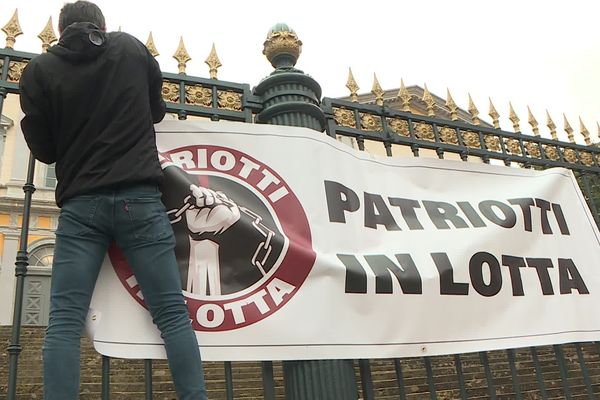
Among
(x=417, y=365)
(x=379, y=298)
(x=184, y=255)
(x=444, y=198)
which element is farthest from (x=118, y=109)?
(x=417, y=365)

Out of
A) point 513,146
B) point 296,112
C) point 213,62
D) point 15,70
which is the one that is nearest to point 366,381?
point 296,112

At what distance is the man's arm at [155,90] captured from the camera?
2.60 meters

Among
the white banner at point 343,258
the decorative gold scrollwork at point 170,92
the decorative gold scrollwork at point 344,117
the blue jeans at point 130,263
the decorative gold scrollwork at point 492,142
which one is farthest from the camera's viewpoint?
the decorative gold scrollwork at point 492,142

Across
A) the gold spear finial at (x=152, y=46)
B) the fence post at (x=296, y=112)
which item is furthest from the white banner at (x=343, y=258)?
the gold spear finial at (x=152, y=46)

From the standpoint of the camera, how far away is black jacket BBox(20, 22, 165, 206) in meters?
2.26

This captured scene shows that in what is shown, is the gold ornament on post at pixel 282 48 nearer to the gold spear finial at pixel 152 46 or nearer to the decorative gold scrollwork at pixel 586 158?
the gold spear finial at pixel 152 46

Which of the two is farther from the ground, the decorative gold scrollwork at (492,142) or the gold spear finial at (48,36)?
the gold spear finial at (48,36)

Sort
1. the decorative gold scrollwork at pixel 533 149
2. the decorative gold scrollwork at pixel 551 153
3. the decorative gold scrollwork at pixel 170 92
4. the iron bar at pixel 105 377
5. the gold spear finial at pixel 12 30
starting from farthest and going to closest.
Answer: the decorative gold scrollwork at pixel 551 153 < the decorative gold scrollwork at pixel 533 149 < the decorative gold scrollwork at pixel 170 92 < the gold spear finial at pixel 12 30 < the iron bar at pixel 105 377

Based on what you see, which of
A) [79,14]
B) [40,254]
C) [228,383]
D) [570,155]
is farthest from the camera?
[40,254]

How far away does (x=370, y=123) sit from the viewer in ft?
12.2

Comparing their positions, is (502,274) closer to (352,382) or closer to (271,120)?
(352,382)

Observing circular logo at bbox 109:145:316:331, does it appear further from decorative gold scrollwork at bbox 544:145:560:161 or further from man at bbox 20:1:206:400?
decorative gold scrollwork at bbox 544:145:560:161

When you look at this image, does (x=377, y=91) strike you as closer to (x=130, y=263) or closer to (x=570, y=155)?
(x=570, y=155)

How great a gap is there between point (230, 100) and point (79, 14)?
107 centimetres
